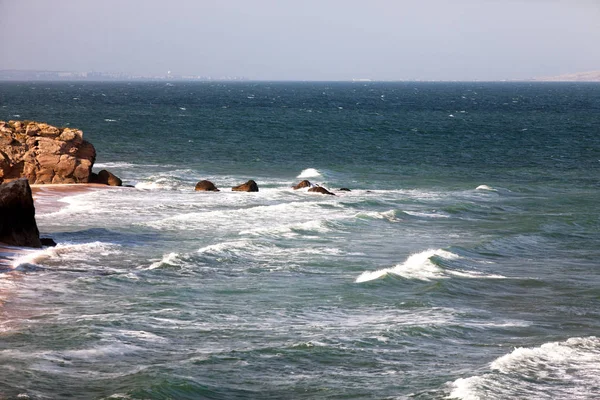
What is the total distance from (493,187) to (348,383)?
41909 mm

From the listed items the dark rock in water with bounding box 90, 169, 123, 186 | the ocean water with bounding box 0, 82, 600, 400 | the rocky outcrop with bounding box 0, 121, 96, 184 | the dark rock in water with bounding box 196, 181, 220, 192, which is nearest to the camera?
the ocean water with bounding box 0, 82, 600, 400

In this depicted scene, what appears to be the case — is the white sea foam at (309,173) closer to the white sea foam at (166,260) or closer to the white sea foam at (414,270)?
the white sea foam at (414,270)

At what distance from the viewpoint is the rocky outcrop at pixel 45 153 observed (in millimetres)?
53312

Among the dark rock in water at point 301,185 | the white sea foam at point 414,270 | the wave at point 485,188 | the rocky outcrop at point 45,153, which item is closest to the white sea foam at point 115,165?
the rocky outcrop at point 45,153

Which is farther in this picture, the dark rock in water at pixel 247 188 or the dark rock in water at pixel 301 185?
the dark rock in water at pixel 301 185

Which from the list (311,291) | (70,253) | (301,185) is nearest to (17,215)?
(70,253)

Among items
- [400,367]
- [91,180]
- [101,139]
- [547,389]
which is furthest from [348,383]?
[101,139]

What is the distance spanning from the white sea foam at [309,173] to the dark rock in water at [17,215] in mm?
32146

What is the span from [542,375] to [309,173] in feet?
150

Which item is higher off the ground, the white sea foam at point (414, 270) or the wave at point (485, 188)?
the wave at point (485, 188)

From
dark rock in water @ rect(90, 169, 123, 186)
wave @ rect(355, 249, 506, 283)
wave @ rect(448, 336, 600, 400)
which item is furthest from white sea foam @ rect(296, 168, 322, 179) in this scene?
wave @ rect(448, 336, 600, 400)

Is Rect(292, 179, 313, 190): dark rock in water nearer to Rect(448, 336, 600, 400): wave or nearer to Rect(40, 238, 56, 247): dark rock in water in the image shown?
Rect(40, 238, 56, 247): dark rock in water

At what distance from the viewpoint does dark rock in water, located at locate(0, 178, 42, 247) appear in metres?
34.2

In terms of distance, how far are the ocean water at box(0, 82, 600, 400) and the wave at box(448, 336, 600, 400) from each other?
0.07 meters
